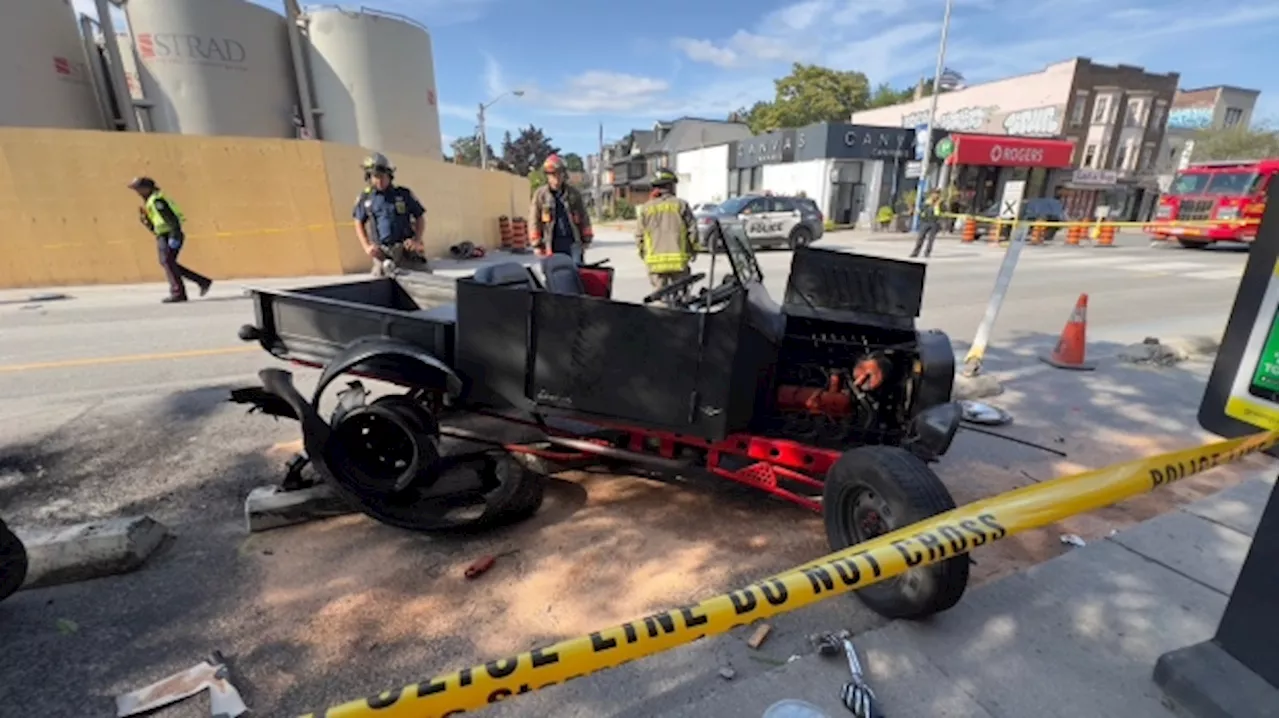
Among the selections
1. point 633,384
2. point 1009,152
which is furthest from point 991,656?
point 1009,152

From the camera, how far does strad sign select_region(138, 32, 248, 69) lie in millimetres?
16359

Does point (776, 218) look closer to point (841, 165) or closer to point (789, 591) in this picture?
point (841, 165)

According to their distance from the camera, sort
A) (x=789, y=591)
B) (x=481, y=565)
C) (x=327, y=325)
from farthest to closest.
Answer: (x=327, y=325) < (x=481, y=565) < (x=789, y=591)

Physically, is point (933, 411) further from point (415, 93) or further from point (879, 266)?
point (415, 93)

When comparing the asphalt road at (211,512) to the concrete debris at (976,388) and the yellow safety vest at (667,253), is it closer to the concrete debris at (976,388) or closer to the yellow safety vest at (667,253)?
the concrete debris at (976,388)

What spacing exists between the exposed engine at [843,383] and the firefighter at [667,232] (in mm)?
2193

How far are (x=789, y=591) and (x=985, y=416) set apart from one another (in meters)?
3.92

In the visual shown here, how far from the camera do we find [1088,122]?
37.4 m

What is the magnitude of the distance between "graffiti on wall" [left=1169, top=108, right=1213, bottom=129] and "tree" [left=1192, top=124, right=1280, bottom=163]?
351 cm

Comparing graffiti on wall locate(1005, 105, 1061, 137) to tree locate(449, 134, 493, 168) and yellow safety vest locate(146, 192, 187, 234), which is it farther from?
tree locate(449, 134, 493, 168)

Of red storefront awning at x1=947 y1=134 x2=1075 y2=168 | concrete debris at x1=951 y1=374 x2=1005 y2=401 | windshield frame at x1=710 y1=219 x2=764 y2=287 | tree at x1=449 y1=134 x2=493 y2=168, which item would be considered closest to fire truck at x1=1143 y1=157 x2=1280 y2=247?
red storefront awning at x1=947 y1=134 x2=1075 y2=168

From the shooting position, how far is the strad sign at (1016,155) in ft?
99.7

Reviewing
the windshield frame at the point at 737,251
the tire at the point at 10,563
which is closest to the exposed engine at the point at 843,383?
the windshield frame at the point at 737,251

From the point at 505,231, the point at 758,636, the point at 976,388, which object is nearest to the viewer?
the point at 758,636
